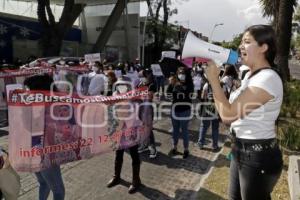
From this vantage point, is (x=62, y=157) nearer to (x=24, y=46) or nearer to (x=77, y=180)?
(x=77, y=180)

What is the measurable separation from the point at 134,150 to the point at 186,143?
2.03 m

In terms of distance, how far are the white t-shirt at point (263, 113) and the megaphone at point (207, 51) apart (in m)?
0.57

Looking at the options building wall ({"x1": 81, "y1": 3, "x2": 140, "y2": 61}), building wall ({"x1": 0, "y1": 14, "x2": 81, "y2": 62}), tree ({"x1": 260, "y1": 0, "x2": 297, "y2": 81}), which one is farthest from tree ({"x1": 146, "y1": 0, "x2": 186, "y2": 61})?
tree ({"x1": 260, "y1": 0, "x2": 297, "y2": 81})

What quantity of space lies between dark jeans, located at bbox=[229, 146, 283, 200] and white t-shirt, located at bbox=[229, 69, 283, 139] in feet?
0.42

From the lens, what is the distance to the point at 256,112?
2.71 metres

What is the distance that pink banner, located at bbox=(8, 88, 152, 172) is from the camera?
14.6 feet

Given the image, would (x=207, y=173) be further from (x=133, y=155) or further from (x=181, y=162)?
(x=133, y=155)

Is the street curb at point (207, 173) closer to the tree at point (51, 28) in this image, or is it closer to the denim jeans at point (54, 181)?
the denim jeans at point (54, 181)

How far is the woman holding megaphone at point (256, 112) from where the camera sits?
8.64ft

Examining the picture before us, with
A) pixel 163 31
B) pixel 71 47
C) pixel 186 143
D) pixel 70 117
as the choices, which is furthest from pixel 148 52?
pixel 70 117

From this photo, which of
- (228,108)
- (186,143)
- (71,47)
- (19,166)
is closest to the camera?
(228,108)

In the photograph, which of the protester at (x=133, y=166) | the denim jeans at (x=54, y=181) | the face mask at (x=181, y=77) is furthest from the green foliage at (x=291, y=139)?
the denim jeans at (x=54, y=181)

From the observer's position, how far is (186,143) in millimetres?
7832

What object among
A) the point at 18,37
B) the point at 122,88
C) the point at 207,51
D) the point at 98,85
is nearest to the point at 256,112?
the point at 207,51
